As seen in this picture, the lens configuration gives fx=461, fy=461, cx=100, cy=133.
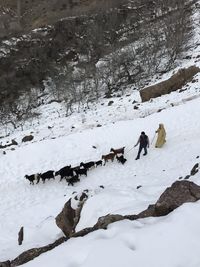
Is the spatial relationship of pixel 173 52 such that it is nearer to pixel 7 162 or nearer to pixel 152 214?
pixel 7 162

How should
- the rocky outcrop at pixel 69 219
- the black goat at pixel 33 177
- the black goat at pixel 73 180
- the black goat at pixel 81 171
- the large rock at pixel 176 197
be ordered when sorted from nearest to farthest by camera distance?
the large rock at pixel 176 197 < the rocky outcrop at pixel 69 219 < the black goat at pixel 73 180 < the black goat at pixel 81 171 < the black goat at pixel 33 177

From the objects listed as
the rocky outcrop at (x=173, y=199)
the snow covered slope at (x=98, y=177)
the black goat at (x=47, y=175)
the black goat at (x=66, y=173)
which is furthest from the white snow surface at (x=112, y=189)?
the rocky outcrop at (x=173, y=199)

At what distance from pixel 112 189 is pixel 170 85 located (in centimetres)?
1824

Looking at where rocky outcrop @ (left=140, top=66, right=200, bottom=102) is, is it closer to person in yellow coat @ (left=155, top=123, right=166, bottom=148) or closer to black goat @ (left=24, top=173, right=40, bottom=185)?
person in yellow coat @ (left=155, top=123, right=166, bottom=148)

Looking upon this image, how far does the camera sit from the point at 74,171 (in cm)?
1836

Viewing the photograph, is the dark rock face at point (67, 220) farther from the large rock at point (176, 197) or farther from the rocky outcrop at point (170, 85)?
the rocky outcrop at point (170, 85)

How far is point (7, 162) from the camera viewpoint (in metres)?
21.2

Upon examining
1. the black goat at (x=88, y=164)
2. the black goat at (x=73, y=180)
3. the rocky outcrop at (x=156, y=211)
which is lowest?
the black goat at (x=73, y=180)

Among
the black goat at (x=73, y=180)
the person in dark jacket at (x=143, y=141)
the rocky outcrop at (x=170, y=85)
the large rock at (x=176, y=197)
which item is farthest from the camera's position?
the rocky outcrop at (x=170, y=85)

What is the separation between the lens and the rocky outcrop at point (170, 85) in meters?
30.2

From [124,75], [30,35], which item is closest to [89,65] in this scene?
[124,75]

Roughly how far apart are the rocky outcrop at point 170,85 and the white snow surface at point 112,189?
3.07 ft

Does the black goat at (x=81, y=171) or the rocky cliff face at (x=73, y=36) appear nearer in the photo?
the black goat at (x=81, y=171)

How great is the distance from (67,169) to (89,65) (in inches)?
1083
